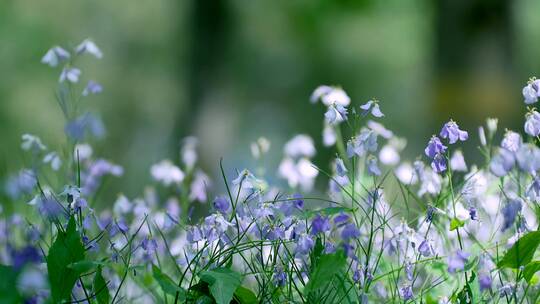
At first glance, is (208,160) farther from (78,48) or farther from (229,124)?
(78,48)

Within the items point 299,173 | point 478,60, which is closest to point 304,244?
point 299,173

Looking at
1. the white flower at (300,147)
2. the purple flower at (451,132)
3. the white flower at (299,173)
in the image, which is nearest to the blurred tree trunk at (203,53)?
the white flower at (300,147)

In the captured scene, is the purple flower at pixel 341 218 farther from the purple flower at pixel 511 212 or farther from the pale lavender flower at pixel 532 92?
the pale lavender flower at pixel 532 92

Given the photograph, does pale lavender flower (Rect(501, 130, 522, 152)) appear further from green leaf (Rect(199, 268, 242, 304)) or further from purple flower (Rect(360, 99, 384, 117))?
green leaf (Rect(199, 268, 242, 304))

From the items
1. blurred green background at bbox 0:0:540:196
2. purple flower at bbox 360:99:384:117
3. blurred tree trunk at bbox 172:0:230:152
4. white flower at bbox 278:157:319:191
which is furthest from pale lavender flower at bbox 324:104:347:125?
blurred green background at bbox 0:0:540:196

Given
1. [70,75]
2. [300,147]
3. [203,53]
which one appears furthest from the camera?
[203,53]

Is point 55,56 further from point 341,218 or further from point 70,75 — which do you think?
point 341,218
